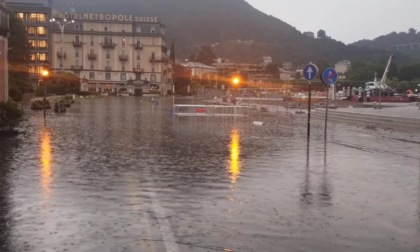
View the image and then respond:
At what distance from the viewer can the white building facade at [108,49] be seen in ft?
398

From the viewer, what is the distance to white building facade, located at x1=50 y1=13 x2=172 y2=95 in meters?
121

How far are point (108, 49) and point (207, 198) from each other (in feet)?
384

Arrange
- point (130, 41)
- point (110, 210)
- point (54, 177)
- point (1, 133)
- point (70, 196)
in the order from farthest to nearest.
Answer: point (130, 41) → point (1, 133) → point (54, 177) → point (70, 196) → point (110, 210)

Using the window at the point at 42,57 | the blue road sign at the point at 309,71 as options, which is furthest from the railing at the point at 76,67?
the blue road sign at the point at 309,71

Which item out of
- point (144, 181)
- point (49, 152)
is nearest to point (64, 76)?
point (49, 152)

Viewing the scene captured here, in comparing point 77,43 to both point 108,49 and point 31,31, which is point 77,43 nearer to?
point 108,49

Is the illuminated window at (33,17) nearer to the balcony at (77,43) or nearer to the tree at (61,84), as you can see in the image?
the balcony at (77,43)

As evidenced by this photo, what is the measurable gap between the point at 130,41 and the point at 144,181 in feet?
377

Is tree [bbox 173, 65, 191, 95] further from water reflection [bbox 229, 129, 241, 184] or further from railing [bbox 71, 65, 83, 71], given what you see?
water reflection [bbox 229, 129, 241, 184]

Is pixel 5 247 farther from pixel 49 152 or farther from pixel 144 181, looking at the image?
pixel 49 152

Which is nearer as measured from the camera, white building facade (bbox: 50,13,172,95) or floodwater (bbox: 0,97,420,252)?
floodwater (bbox: 0,97,420,252)

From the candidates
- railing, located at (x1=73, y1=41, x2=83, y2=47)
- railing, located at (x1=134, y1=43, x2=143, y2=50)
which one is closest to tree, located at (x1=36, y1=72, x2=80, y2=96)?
railing, located at (x1=73, y1=41, x2=83, y2=47)

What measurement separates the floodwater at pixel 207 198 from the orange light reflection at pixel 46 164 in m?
0.04

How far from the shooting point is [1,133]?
71.1 ft
